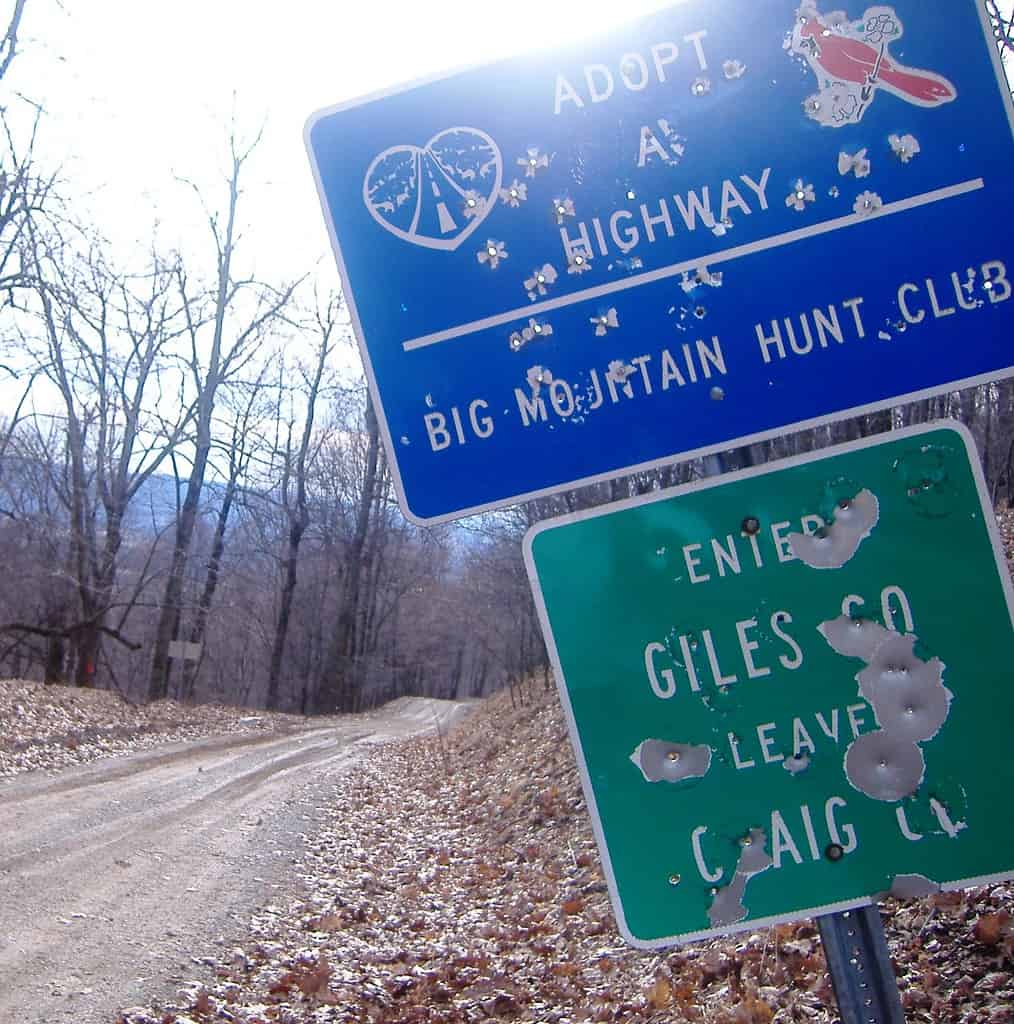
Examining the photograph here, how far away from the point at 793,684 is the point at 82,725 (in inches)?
673

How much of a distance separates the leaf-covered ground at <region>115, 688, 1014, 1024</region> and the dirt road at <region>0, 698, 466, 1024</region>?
0.32 metres

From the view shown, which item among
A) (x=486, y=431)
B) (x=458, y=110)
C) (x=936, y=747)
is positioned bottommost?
(x=936, y=747)

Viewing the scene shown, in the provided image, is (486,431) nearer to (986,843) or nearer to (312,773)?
(986,843)

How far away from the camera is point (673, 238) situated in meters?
1.94

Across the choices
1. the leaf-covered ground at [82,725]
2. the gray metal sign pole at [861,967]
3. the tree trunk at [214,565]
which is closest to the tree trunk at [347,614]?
the tree trunk at [214,565]

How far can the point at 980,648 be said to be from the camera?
5.82ft

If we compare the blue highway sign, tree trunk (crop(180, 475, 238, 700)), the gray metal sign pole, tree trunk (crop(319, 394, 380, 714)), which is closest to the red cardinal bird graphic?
the blue highway sign

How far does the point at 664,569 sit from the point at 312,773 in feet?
47.6

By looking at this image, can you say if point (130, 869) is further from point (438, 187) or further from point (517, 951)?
point (438, 187)

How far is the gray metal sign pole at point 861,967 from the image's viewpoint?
5.71 ft

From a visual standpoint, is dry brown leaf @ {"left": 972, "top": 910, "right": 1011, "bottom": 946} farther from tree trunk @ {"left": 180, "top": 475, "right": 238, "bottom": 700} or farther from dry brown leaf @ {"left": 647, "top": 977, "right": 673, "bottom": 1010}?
tree trunk @ {"left": 180, "top": 475, "right": 238, "bottom": 700}

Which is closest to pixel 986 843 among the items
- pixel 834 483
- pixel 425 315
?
pixel 834 483

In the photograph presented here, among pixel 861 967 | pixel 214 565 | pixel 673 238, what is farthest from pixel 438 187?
pixel 214 565

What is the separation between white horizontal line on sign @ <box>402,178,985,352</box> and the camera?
6.15 ft
